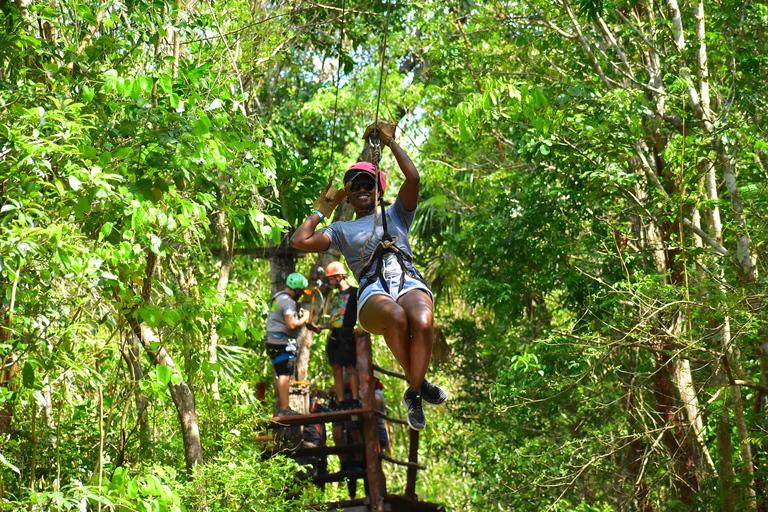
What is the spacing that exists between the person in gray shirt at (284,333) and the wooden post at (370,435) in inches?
32.4

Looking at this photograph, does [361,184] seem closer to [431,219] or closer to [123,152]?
[123,152]

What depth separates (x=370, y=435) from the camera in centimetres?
745

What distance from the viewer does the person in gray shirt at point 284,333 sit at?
26.5 feet

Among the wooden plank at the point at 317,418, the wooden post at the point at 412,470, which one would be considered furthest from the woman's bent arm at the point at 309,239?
the wooden post at the point at 412,470

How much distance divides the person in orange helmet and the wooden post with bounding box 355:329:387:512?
369 mm

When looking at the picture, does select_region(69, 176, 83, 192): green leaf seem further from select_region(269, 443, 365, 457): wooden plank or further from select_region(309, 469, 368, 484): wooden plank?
select_region(309, 469, 368, 484): wooden plank

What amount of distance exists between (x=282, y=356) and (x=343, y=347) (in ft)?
1.92

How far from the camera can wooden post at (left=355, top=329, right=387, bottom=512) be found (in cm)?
730

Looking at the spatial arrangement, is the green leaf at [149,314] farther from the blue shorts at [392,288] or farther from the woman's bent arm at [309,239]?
the blue shorts at [392,288]

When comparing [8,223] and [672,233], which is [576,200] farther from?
[8,223]

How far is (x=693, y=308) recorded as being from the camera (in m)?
6.75

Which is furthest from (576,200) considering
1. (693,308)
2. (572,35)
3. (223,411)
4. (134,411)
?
(134,411)

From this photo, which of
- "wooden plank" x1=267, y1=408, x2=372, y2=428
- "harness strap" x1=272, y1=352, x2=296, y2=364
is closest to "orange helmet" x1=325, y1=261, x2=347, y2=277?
"harness strap" x1=272, y1=352, x2=296, y2=364

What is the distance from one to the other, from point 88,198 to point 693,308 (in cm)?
458
